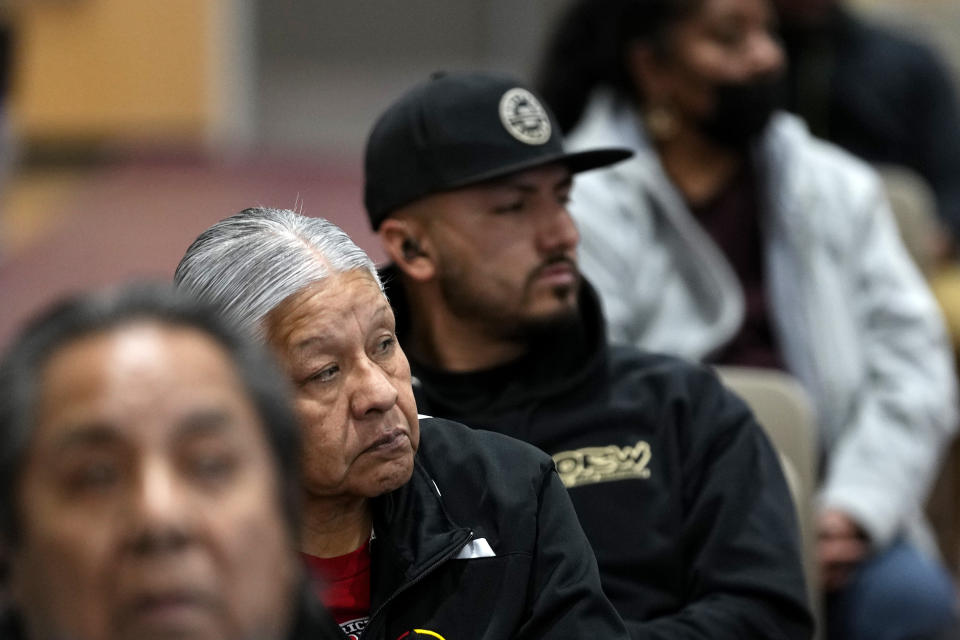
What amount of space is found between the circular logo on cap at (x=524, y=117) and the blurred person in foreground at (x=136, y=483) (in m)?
1.06

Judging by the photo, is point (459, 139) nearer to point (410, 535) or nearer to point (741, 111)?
point (410, 535)

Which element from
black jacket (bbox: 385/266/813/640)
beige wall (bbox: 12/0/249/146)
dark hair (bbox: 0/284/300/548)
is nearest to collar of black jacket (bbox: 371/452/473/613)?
black jacket (bbox: 385/266/813/640)

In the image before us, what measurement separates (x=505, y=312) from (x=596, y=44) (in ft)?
4.56

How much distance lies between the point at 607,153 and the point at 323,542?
0.79 metres

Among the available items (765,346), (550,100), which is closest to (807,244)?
(765,346)

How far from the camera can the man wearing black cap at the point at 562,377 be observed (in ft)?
5.74

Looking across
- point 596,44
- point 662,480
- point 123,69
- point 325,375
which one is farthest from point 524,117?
point 123,69

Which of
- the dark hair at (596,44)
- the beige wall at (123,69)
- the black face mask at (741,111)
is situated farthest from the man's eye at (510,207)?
the beige wall at (123,69)

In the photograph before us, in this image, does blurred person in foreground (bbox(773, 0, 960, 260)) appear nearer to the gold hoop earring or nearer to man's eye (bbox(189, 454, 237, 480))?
the gold hoop earring

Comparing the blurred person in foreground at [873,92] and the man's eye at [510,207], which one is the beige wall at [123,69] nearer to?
the blurred person in foreground at [873,92]

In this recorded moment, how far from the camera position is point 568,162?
199 cm

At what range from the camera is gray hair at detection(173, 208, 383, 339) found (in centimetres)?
144

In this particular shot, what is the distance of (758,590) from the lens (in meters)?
1.73

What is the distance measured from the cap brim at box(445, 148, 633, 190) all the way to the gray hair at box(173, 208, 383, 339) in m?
0.49
